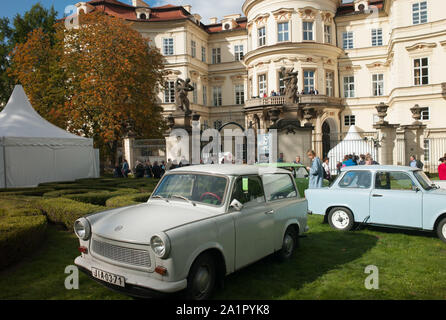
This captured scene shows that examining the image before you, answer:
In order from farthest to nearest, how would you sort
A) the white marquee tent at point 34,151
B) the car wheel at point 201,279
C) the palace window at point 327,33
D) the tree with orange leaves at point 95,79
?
the palace window at point 327,33, the tree with orange leaves at point 95,79, the white marquee tent at point 34,151, the car wheel at point 201,279

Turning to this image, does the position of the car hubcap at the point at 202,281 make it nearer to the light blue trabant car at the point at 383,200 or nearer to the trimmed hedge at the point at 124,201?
the trimmed hedge at the point at 124,201

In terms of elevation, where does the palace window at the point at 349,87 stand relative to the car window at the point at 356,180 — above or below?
above

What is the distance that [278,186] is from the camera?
246 inches

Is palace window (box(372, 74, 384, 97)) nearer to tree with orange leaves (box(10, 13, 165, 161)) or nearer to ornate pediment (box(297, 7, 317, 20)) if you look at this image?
ornate pediment (box(297, 7, 317, 20))

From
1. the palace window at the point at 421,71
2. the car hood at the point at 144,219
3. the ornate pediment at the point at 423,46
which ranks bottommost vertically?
the car hood at the point at 144,219

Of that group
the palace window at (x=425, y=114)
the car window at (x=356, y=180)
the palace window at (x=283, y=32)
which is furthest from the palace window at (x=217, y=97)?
the car window at (x=356, y=180)

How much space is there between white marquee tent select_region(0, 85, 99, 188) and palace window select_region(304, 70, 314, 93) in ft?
88.3

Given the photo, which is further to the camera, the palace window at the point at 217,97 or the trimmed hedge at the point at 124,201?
the palace window at the point at 217,97

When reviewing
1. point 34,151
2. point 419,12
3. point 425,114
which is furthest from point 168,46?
point 425,114

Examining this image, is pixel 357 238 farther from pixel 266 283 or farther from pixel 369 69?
pixel 369 69

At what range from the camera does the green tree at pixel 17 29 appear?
1305 inches

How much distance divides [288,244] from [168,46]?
132 ft

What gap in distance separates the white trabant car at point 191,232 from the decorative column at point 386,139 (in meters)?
15.4

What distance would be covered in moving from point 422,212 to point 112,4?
1726 inches
